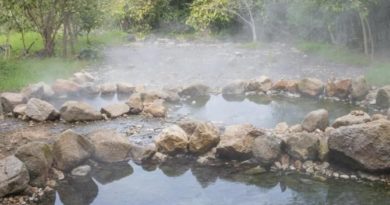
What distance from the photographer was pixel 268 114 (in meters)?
13.2

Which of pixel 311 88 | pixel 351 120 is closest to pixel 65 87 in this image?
pixel 311 88

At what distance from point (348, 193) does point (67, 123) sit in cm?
712

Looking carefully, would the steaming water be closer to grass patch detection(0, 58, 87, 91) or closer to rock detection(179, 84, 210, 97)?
rock detection(179, 84, 210, 97)

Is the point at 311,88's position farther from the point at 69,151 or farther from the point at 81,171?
the point at 69,151

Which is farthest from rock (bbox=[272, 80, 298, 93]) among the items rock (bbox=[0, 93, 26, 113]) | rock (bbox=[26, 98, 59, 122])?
rock (bbox=[0, 93, 26, 113])

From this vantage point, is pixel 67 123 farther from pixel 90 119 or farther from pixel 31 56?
pixel 31 56

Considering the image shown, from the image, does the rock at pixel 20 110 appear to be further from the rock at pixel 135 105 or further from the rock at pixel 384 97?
the rock at pixel 384 97

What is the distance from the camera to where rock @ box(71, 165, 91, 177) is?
913 centimetres

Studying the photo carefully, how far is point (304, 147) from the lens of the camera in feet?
30.3

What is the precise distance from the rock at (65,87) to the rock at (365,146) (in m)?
9.13

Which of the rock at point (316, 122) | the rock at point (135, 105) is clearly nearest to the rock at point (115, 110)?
the rock at point (135, 105)

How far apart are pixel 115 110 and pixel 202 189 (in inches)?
199

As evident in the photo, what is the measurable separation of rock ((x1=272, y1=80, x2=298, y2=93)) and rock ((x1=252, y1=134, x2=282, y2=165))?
6073mm

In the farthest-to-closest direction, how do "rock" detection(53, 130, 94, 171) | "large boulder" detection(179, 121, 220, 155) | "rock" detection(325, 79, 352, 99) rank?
"rock" detection(325, 79, 352, 99) → "large boulder" detection(179, 121, 220, 155) → "rock" detection(53, 130, 94, 171)
